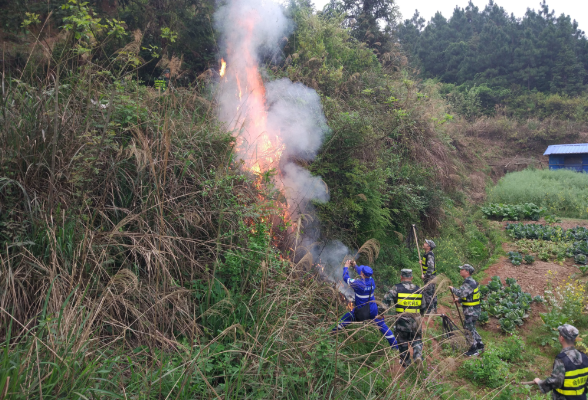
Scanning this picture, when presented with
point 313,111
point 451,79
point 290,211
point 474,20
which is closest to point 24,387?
point 290,211

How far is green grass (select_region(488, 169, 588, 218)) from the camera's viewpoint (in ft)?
59.8

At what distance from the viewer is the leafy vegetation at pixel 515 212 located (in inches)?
659

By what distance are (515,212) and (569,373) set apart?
14825mm

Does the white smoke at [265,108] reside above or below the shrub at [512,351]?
above

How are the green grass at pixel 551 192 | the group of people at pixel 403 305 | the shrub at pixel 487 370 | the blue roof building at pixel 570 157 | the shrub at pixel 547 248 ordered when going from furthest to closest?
the blue roof building at pixel 570 157
the green grass at pixel 551 192
the shrub at pixel 547 248
the group of people at pixel 403 305
the shrub at pixel 487 370

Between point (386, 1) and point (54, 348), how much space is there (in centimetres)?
2196

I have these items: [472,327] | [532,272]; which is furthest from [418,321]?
[532,272]

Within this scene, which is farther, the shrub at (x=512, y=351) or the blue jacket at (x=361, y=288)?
the shrub at (x=512, y=351)

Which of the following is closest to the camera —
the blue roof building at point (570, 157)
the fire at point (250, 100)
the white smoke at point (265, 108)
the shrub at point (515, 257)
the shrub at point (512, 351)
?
the shrub at point (512, 351)

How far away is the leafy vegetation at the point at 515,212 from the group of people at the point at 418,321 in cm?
1124

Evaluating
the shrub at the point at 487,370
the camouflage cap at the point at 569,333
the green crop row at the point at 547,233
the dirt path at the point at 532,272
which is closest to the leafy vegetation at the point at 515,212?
the green crop row at the point at 547,233

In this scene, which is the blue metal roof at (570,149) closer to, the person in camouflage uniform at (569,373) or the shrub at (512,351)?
the shrub at (512,351)

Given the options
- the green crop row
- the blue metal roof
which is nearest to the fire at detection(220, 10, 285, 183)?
the green crop row

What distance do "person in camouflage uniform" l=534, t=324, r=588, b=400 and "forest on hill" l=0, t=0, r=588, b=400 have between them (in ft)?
2.23
